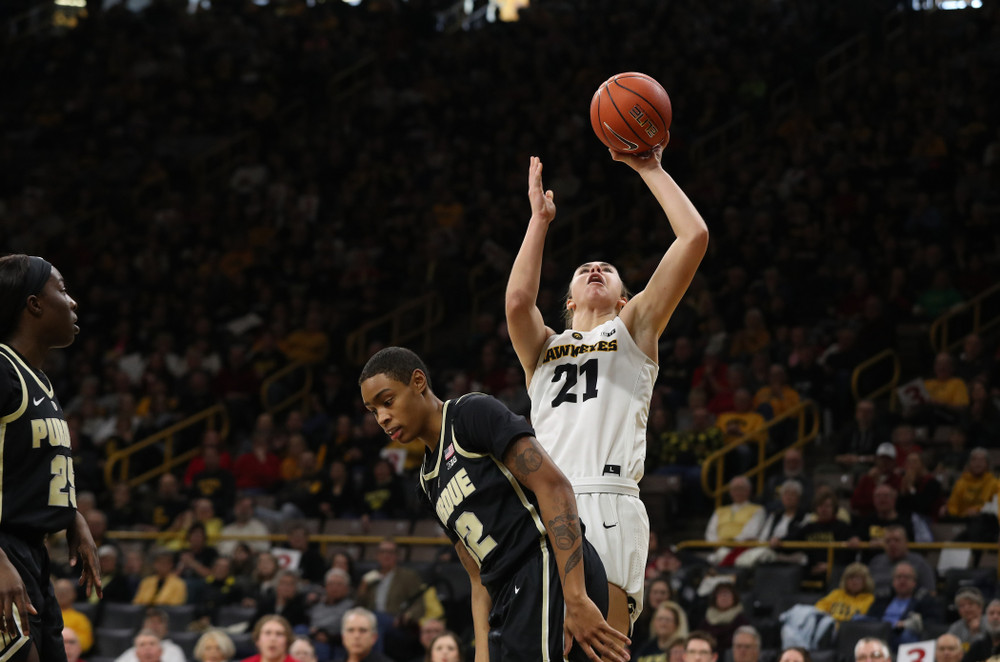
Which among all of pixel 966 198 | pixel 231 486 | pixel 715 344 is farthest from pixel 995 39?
pixel 231 486

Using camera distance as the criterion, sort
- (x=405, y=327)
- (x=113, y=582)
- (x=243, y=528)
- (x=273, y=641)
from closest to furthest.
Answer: (x=273, y=641) → (x=113, y=582) → (x=243, y=528) → (x=405, y=327)

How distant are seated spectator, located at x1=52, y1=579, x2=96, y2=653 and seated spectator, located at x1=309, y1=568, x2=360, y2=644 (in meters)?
1.77

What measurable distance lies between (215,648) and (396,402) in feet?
18.6

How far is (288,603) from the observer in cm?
1026

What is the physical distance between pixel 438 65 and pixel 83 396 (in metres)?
7.98

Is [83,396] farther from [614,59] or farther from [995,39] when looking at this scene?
[995,39]

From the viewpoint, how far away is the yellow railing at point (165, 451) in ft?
44.9

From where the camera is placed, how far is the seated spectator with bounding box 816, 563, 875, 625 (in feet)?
28.9

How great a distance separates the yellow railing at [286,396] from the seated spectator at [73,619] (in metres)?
4.42

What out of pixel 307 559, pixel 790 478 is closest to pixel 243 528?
pixel 307 559

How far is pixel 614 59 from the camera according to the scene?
18.2m

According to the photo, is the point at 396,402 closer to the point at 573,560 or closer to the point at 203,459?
the point at 573,560

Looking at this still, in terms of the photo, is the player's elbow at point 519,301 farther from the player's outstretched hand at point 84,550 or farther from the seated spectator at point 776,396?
the seated spectator at point 776,396

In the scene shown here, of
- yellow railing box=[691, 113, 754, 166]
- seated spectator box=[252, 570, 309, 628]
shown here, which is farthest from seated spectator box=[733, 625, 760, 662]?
yellow railing box=[691, 113, 754, 166]
